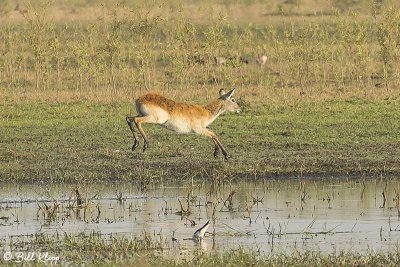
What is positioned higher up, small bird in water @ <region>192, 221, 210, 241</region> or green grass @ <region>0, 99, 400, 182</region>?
green grass @ <region>0, 99, 400, 182</region>

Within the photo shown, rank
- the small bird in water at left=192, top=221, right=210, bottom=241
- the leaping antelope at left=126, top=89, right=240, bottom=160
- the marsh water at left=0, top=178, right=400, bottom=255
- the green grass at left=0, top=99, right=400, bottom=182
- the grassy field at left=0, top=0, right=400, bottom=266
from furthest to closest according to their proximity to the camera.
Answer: the leaping antelope at left=126, top=89, right=240, bottom=160 → the green grass at left=0, top=99, right=400, bottom=182 → the grassy field at left=0, top=0, right=400, bottom=266 → the marsh water at left=0, top=178, right=400, bottom=255 → the small bird in water at left=192, top=221, right=210, bottom=241

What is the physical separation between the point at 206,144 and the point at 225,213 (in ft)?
15.3

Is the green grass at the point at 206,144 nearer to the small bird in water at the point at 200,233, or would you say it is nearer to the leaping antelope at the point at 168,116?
the leaping antelope at the point at 168,116

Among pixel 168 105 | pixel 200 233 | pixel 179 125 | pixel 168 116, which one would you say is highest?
pixel 168 105

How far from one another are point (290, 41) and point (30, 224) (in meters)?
12.9

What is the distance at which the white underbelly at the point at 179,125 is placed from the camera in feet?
43.9

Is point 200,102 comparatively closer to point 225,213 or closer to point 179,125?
point 179,125

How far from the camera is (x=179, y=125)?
1339 cm

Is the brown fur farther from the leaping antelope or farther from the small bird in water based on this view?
the small bird in water

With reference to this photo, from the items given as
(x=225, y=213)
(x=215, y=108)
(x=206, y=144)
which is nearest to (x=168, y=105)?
(x=215, y=108)

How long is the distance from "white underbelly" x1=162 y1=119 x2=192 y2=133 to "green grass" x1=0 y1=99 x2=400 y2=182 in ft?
1.00

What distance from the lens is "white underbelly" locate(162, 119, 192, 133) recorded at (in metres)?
13.4

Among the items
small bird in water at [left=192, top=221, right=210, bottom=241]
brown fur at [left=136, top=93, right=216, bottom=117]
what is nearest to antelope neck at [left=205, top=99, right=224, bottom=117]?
brown fur at [left=136, top=93, right=216, bottom=117]

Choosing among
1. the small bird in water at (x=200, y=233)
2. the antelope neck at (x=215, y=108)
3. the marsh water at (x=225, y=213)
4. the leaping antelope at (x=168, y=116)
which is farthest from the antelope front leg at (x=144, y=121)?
the small bird in water at (x=200, y=233)
